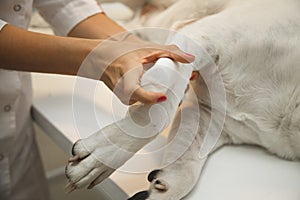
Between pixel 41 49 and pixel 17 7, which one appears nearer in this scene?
pixel 41 49

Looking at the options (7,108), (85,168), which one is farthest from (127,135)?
(7,108)

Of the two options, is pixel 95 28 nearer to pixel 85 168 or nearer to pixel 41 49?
pixel 41 49

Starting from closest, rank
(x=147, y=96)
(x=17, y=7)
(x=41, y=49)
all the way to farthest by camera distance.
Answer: (x=147, y=96)
(x=41, y=49)
(x=17, y=7)

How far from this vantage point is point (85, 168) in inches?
24.5

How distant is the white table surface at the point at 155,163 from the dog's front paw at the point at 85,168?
0.06 meters

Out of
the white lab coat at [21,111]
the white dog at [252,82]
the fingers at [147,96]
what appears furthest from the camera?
the white lab coat at [21,111]

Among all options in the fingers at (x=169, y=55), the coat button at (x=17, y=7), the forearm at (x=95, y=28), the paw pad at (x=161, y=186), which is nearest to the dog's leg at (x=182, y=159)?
the paw pad at (x=161, y=186)

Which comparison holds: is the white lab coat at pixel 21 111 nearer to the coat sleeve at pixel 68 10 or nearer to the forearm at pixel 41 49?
the coat sleeve at pixel 68 10

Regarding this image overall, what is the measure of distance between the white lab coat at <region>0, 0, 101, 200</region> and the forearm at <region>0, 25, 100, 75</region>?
0.45ft

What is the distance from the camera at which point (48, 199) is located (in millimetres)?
1090

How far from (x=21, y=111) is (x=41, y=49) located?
0.27 metres

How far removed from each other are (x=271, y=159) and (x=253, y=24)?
0.72ft

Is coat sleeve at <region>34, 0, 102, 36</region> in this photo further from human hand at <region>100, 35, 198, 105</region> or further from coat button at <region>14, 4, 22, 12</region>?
human hand at <region>100, 35, 198, 105</region>

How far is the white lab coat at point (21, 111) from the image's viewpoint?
842 mm
